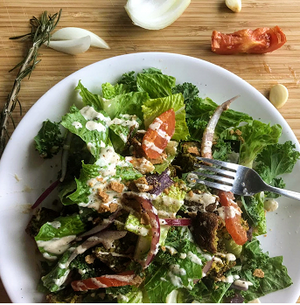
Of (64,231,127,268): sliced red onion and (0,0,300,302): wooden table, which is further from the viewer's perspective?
(0,0,300,302): wooden table

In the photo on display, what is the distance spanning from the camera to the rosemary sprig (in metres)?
2.46

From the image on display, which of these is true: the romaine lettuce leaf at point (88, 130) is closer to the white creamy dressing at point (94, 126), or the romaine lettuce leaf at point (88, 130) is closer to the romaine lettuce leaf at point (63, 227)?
the white creamy dressing at point (94, 126)

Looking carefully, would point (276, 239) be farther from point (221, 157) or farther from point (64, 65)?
point (64, 65)

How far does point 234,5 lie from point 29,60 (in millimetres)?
1901

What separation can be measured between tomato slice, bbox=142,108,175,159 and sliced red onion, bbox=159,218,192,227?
45 centimetres

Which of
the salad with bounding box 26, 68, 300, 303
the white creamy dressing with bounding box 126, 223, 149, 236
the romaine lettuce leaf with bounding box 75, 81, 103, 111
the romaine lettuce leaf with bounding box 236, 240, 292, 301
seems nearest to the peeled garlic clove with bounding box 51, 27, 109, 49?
the salad with bounding box 26, 68, 300, 303

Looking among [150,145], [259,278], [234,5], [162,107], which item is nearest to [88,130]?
[150,145]

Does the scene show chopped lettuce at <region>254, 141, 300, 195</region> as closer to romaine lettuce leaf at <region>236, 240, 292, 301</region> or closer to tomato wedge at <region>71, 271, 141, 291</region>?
romaine lettuce leaf at <region>236, 240, 292, 301</region>

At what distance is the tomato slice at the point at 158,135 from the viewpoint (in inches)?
87.3

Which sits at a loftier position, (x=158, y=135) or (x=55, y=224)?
(x=158, y=135)

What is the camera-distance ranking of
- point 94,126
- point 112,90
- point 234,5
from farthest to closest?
point 234,5
point 112,90
point 94,126

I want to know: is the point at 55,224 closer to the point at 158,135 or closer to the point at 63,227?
the point at 63,227

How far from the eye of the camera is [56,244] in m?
2.12

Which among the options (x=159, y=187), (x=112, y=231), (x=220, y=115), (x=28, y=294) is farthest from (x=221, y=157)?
(x=28, y=294)
